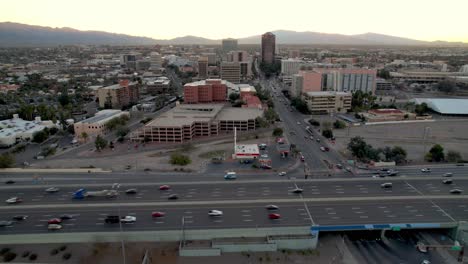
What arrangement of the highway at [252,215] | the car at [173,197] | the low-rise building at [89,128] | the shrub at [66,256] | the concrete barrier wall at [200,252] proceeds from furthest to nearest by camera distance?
the low-rise building at [89,128], the car at [173,197], the highway at [252,215], the concrete barrier wall at [200,252], the shrub at [66,256]

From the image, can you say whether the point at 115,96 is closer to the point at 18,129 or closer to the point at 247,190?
the point at 18,129

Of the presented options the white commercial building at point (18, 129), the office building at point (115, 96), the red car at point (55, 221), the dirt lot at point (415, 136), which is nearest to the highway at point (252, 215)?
the red car at point (55, 221)

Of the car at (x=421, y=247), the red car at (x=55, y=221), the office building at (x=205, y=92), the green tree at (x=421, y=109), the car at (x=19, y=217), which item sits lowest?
the car at (x=421, y=247)

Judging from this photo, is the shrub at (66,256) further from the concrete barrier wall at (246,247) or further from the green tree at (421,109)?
the green tree at (421,109)

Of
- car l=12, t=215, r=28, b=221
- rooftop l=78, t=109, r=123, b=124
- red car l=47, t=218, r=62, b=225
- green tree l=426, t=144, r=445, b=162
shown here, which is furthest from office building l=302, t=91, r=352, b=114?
car l=12, t=215, r=28, b=221

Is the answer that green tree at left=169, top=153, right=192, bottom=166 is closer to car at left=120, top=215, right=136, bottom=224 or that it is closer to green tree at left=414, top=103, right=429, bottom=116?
car at left=120, top=215, right=136, bottom=224

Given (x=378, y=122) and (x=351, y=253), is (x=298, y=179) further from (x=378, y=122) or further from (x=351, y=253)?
(x=378, y=122)

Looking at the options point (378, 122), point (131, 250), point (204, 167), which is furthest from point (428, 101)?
point (131, 250)

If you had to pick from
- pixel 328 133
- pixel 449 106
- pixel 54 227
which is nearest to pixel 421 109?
pixel 449 106
